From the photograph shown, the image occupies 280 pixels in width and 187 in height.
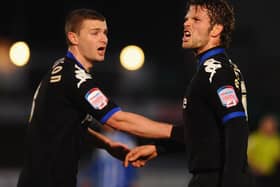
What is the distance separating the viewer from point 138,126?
6.74 meters

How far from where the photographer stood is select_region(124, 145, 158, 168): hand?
276 inches

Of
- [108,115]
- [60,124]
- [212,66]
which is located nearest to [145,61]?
[108,115]

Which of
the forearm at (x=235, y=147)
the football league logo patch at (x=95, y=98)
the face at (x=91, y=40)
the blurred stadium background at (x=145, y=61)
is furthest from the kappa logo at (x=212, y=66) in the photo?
the blurred stadium background at (x=145, y=61)

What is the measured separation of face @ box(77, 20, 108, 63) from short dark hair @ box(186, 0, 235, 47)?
85cm

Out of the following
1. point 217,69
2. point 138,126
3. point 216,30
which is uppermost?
point 216,30

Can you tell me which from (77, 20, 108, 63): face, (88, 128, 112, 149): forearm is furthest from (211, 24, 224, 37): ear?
(88, 128, 112, 149): forearm

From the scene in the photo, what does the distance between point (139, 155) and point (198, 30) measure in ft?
4.46

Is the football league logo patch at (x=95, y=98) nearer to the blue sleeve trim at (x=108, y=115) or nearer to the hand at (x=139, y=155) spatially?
the blue sleeve trim at (x=108, y=115)

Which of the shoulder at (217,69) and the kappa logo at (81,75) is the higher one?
the shoulder at (217,69)

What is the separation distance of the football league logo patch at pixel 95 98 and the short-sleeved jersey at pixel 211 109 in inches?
28.6

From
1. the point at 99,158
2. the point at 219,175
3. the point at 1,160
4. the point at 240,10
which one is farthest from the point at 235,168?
the point at 240,10

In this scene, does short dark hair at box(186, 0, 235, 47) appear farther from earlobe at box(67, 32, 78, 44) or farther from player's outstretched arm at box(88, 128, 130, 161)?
player's outstretched arm at box(88, 128, 130, 161)

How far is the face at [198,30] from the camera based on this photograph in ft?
20.0

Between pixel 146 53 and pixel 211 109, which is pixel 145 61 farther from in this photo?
pixel 211 109
